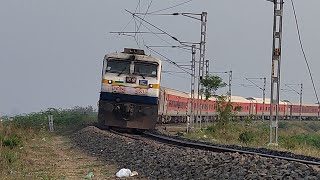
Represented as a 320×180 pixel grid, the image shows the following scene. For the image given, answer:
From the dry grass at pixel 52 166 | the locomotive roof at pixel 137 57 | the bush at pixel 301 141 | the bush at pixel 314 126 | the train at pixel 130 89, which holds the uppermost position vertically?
the locomotive roof at pixel 137 57

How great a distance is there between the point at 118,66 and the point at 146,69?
1.23 m

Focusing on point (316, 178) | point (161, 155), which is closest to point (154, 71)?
point (161, 155)

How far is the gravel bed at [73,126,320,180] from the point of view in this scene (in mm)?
10172

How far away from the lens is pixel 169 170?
42.1ft

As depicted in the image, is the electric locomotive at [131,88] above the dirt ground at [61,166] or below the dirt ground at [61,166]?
above

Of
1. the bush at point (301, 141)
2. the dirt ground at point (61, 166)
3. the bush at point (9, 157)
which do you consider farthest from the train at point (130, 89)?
the bush at point (9, 157)

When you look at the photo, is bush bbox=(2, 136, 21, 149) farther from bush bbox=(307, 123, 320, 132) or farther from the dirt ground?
bush bbox=(307, 123, 320, 132)

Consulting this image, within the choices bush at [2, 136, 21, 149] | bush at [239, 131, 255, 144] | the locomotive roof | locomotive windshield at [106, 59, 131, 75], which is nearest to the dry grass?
bush at [2, 136, 21, 149]

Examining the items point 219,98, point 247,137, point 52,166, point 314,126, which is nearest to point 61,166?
point 52,166

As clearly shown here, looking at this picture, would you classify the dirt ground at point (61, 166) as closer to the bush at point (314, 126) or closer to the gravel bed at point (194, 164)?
the gravel bed at point (194, 164)

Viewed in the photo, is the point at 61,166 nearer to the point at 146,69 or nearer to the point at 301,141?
the point at 146,69

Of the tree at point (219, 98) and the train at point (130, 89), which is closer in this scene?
the train at point (130, 89)

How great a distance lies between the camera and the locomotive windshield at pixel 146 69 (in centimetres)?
2631

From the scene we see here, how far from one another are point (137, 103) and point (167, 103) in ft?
47.6
